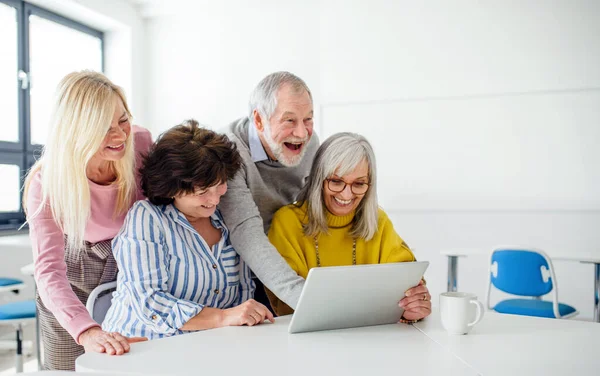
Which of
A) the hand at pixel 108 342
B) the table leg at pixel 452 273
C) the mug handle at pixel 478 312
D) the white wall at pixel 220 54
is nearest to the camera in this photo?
the hand at pixel 108 342

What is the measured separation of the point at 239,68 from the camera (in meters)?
5.46

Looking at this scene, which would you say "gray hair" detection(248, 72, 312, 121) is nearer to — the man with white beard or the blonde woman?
the man with white beard

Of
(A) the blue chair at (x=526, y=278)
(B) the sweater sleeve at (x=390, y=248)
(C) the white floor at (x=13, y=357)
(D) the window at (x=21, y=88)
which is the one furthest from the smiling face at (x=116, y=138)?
(D) the window at (x=21, y=88)

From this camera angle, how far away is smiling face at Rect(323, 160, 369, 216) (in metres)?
1.70

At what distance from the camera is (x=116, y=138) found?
1567 millimetres

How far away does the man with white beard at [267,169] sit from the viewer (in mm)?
1538

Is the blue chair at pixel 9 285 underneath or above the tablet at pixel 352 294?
underneath

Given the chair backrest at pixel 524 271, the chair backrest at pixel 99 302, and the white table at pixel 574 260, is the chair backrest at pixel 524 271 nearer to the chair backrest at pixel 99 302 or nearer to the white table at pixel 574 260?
the white table at pixel 574 260

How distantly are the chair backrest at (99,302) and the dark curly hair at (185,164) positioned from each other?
0.33 meters

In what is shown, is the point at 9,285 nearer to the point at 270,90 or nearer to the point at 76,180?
the point at 76,180

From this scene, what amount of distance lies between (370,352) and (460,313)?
10.9 inches

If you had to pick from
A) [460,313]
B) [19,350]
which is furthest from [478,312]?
[19,350]

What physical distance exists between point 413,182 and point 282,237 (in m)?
3.15

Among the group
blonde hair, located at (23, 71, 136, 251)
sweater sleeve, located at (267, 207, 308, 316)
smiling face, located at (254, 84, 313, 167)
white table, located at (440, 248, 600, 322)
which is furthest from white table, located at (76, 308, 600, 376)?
white table, located at (440, 248, 600, 322)
